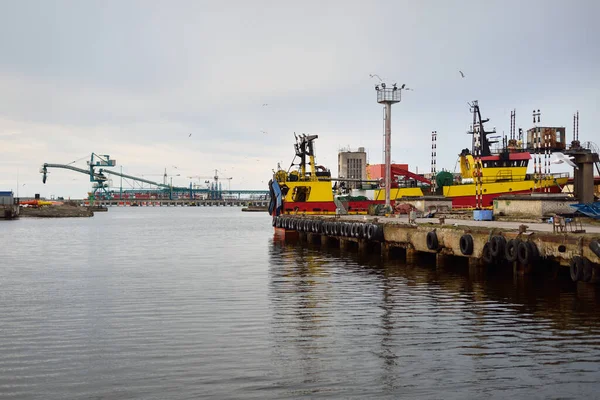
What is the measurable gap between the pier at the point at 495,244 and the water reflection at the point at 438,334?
1044 mm

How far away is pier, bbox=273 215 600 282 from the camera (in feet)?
65.3

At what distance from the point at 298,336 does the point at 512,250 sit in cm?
1078

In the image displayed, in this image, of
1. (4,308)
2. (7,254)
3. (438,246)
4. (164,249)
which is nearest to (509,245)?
(438,246)

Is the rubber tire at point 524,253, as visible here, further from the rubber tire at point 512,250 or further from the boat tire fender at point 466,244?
the boat tire fender at point 466,244

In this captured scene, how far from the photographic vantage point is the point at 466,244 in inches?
1034

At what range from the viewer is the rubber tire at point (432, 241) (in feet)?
96.8

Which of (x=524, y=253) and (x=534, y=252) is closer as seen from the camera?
(x=534, y=252)

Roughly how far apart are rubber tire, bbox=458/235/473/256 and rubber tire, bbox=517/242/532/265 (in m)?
3.24

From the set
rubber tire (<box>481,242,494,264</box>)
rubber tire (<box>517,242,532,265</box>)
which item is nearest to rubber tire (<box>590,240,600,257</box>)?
rubber tire (<box>517,242,532,265</box>)

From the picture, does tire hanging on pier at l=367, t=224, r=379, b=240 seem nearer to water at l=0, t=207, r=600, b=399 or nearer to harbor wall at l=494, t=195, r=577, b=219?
water at l=0, t=207, r=600, b=399

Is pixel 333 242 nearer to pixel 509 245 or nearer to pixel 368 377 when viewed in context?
pixel 509 245

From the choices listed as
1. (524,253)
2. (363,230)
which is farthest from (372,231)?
(524,253)

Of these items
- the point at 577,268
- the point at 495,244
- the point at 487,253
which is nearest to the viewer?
the point at 577,268

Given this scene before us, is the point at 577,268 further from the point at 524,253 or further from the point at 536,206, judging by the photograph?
the point at 536,206
